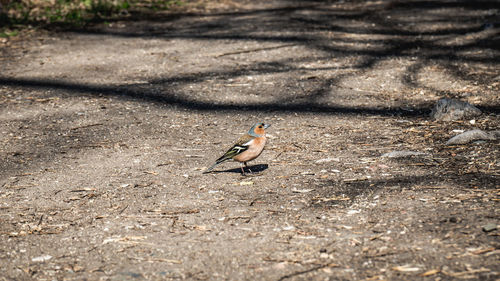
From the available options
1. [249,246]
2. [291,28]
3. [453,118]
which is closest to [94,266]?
[249,246]

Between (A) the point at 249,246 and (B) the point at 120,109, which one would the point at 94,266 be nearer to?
(A) the point at 249,246

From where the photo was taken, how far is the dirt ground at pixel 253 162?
10.1 feet

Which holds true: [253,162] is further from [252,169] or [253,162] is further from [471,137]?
[471,137]

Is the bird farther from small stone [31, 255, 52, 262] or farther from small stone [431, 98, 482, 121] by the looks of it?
small stone [431, 98, 482, 121]

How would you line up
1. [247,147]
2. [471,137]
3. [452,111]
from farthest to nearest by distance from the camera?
[452,111] < [471,137] < [247,147]

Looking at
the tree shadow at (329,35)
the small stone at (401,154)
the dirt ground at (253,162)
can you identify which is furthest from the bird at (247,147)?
the tree shadow at (329,35)

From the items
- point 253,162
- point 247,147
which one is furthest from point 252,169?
point 247,147

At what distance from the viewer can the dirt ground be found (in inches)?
121

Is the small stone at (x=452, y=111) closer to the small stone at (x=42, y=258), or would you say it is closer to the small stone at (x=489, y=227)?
the small stone at (x=489, y=227)

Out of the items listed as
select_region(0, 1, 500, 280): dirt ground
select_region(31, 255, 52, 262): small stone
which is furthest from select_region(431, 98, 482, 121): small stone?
select_region(31, 255, 52, 262): small stone

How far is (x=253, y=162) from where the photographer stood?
16.0 feet

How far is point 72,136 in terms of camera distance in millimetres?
5449

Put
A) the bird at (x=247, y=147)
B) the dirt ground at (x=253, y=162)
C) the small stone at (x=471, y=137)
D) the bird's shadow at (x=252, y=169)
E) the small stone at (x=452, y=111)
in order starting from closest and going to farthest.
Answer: the dirt ground at (x=253, y=162) < the bird at (x=247, y=147) < the bird's shadow at (x=252, y=169) < the small stone at (x=471, y=137) < the small stone at (x=452, y=111)

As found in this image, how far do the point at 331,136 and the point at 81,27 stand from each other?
6974 millimetres
